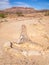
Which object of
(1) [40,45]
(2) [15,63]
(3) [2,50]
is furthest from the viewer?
(1) [40,45]

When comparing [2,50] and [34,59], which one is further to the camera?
[2,50]

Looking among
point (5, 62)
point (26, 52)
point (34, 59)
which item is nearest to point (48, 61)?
point (34, 59)

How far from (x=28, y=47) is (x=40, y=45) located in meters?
0.65

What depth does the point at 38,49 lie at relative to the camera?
10305mm

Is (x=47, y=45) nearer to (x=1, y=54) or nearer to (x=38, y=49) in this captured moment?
(x=38, y=49)

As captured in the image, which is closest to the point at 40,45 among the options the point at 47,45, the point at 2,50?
the point at 47,45

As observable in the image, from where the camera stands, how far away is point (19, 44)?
448 inches

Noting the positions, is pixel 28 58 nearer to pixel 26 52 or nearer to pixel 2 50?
pixel 26 52

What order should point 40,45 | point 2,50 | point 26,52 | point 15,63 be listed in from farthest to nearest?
point 40,45 → point 2,50 → point 26,52 → point 15,63

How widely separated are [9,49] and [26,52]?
940 millimetres

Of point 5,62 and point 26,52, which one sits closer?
point 5,62

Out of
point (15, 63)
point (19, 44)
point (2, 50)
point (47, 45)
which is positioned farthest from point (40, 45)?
point (15, 63)

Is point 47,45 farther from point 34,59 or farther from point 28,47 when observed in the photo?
point 34,59

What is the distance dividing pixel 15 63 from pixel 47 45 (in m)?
2.83
